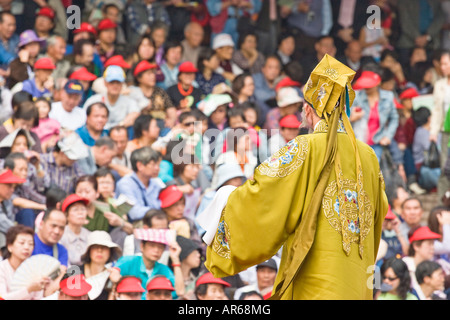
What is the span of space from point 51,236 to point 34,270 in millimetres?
366

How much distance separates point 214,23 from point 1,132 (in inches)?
133

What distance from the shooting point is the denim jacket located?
929 cm

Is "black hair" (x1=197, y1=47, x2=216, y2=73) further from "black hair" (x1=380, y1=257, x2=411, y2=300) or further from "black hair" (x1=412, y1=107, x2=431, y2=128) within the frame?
"black hair" (x1=380, y1=257, x2=411, y2=300)

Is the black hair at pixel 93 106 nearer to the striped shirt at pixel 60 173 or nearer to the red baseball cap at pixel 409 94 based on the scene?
the striped shirt at pixel 60 173

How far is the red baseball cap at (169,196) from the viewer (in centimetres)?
802

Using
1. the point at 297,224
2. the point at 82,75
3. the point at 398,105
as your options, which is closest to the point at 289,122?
the point at 398,105

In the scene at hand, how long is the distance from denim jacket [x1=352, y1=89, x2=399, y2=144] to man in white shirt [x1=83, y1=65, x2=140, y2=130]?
2276mm

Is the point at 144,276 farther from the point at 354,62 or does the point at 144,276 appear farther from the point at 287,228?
the point at 354,62

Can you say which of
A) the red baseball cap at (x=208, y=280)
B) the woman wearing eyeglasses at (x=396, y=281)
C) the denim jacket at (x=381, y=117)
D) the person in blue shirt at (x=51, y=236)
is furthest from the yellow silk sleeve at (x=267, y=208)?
the denim jacket at (x=381, y=117)

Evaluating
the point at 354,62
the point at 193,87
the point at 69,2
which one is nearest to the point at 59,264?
the point at 193,87

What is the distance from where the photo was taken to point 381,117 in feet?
30.8

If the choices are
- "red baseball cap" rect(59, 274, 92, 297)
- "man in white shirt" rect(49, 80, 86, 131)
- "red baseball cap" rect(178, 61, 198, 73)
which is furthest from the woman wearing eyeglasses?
"man in white shirt" rect(49, 80, 86, 131)

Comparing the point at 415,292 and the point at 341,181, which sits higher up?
the point at 341,181

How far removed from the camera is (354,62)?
10.6 meters
